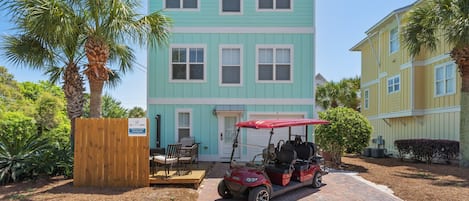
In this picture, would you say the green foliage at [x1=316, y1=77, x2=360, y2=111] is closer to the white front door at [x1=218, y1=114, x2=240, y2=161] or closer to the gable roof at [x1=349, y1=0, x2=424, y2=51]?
the gable roof at [x1=349, y1=0, x2=424, y2=51]

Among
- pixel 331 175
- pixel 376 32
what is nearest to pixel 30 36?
pixel 331 175

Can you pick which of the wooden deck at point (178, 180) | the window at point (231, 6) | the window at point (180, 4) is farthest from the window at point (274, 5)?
the wooden deck at point (178, 180)

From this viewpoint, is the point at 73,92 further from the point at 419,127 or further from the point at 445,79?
the point at 419,127

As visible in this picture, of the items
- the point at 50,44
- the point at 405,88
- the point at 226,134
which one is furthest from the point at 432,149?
the point at 50,44

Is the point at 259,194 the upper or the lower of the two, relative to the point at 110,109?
lower

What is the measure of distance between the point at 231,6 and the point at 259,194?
8518 mm

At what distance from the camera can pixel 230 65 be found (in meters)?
12.4

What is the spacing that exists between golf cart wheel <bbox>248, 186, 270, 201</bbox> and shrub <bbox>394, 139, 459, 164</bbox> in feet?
32.1

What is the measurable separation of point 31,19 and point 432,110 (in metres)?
15.9

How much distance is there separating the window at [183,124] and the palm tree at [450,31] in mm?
9206

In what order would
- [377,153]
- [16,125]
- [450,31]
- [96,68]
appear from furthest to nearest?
[377,153]
[16,125]
[450,31]
[96,68]

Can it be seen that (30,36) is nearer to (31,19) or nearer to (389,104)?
(31,19)

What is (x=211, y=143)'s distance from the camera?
1231 centimetres

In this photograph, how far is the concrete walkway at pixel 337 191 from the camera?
6.93m
